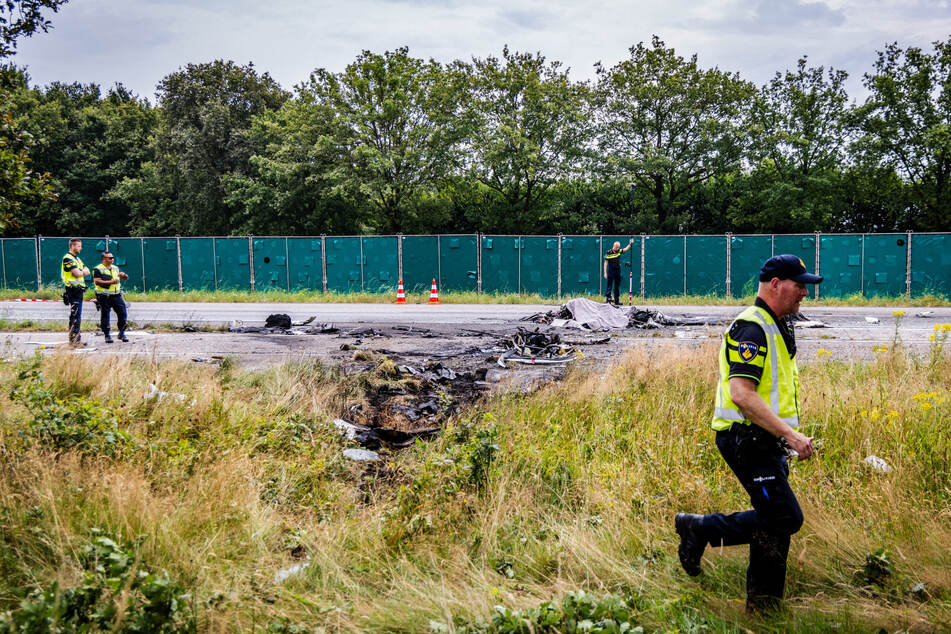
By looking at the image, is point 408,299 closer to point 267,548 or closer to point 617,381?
point 617,381

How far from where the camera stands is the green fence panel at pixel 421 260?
27.0 meters

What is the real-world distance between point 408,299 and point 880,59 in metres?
27.5

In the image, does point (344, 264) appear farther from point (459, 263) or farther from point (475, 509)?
point (475, 509)

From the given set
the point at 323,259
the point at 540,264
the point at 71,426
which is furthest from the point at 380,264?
the point at 71,426

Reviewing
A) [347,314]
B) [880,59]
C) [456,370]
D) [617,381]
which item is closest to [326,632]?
[617,381]

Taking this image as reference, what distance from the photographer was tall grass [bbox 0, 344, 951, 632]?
3.40 metres

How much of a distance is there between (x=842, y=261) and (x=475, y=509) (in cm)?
2472

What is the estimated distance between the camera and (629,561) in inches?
154

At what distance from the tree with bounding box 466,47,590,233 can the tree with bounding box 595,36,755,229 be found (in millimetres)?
1697

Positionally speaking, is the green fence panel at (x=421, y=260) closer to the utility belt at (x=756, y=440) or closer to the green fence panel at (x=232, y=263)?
the green fence panel at (x=232, y=263)

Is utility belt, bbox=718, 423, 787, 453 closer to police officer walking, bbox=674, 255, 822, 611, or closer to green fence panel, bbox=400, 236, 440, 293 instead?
police officer walking, bbox=674, 255, 822, 611

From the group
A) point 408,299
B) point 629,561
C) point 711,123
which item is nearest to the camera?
point 629,561

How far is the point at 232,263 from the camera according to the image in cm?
2853

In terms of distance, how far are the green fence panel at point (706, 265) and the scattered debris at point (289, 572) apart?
23.6 metres
